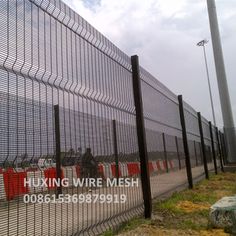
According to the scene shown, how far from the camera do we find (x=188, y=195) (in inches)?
396

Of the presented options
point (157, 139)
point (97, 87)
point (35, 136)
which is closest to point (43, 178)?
point (35, 136)

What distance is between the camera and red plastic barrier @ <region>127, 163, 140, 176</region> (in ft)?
22.8

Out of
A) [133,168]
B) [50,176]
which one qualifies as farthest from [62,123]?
[133,168]

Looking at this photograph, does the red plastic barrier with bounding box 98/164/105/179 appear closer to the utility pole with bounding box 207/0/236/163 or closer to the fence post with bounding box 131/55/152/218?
the fence post with bounding box 131/55/152/218

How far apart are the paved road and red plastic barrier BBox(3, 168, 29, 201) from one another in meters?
0.09

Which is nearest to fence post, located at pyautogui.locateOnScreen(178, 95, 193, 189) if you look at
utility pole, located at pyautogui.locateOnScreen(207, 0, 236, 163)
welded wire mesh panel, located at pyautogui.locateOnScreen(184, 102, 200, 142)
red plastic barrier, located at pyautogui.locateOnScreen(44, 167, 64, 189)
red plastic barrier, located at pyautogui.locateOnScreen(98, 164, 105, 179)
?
welded wire mesh panel, located at pyautogui.locateOnScreen(184, 102, 200, 142)

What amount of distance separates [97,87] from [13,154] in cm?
235

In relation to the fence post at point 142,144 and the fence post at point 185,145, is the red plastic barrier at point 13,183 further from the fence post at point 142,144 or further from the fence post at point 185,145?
the fence post at point 185,145

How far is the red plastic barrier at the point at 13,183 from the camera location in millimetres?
3926

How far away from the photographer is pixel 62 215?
4.74m

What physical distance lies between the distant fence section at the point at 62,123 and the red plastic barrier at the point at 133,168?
20 mm

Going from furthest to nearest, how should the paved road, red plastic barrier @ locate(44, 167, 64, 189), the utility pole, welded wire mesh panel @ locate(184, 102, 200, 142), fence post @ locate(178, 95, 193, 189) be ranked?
the utility pole < welded wire mesh panel @ locate(184, 102, 200, 142) < fence post @ locate(178, 95, 193, 189) < red plastic barrier @ locate(44, 167, 64, 189) < the paved road

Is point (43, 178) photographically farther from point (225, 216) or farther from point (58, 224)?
point (225, 216)

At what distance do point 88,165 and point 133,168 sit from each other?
1894 millimetres
